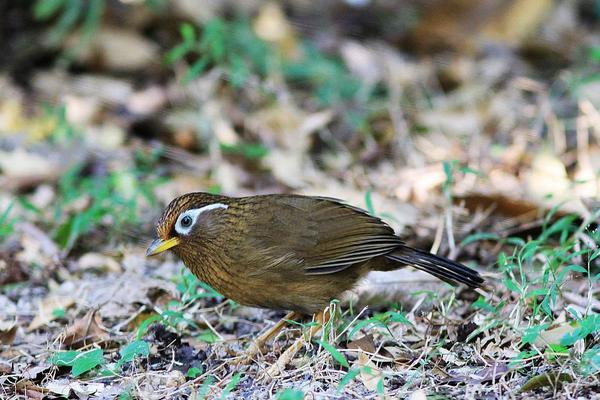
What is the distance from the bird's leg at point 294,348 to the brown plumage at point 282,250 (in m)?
0.06

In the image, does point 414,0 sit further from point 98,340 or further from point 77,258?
point 98,340

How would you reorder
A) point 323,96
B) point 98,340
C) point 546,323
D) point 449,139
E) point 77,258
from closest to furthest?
point 546,323 → point 98,340 → point 77,258 → point 449,139 → point 323,96

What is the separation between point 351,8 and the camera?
9.82m

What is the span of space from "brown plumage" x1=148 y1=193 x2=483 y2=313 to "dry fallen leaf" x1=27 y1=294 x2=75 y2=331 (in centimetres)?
77

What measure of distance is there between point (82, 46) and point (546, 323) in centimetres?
569

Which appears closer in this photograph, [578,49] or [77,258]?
[77,258]

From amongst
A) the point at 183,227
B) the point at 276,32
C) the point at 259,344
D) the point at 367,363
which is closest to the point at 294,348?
the point at 259,344

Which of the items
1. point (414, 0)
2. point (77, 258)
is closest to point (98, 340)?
point (77, 258)

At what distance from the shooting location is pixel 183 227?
4.57m

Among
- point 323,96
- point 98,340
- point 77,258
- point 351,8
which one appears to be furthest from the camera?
point 351,8

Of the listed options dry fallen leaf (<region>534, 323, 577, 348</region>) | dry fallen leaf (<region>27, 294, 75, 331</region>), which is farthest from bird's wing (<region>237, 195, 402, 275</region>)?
dry fallen leaf (<region>27, 294, 75, 331</region>)

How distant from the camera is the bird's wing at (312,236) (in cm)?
451

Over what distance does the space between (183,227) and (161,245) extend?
136mm

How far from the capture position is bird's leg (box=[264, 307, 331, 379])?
401 centimetres
